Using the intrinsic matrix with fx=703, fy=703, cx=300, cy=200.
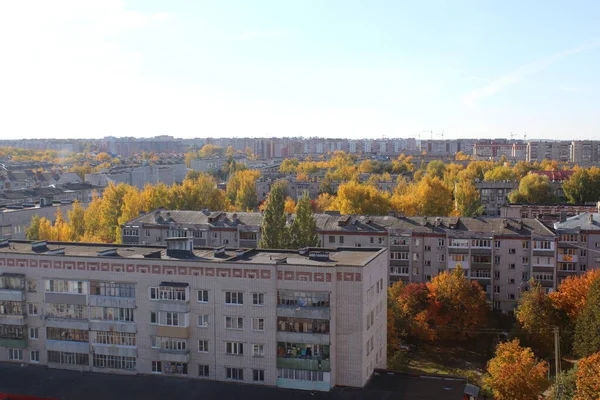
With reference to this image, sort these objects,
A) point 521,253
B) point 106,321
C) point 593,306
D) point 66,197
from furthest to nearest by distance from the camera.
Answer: point 66,197
point 521,253
point 593,306
point 106,321

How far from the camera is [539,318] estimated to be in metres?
29.8

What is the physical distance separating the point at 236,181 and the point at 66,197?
18299mm

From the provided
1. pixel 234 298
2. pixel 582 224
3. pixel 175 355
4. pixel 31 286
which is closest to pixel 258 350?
pixel 234 298

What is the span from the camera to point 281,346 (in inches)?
761

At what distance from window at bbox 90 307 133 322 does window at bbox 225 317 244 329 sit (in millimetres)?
2931

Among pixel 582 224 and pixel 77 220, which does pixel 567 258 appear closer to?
pixel 582 224

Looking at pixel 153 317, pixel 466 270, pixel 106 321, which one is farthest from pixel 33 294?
pixel 466 270

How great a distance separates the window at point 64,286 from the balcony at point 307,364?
6376 mm

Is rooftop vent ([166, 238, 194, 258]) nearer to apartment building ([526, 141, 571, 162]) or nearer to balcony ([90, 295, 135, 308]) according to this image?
balcony ([90, 295, 135, 308])

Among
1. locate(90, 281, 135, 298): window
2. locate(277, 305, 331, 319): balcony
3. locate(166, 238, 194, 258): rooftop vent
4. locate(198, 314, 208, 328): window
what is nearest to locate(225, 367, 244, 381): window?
locate(198, 314, 208, 328): window

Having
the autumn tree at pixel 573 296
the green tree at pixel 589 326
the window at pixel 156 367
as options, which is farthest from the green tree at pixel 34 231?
the green tree at pixel 589 326

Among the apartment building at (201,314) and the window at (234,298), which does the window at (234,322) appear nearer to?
the apartment building at (201,314)

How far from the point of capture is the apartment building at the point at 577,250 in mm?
35625

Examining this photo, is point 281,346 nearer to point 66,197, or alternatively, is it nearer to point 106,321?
point 106,321
